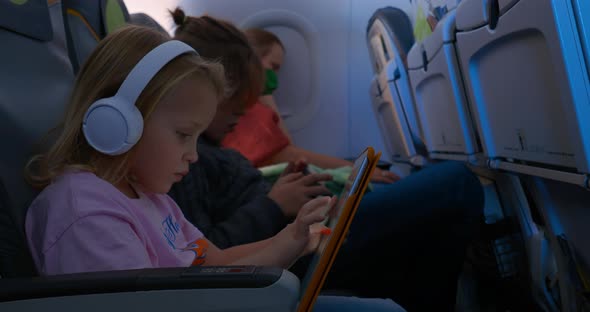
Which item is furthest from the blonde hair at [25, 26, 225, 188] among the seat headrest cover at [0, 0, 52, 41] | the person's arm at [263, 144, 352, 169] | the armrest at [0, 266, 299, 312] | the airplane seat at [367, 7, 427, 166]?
the person's arm at [263, 144, 352, 169]

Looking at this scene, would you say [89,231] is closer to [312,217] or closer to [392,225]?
[312,217]

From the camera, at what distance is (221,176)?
160 centimetres

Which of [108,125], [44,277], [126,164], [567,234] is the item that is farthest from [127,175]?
[567,234]

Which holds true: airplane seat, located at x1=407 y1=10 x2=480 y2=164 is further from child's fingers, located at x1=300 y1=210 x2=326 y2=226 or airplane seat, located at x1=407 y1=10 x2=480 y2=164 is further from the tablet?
the tablet

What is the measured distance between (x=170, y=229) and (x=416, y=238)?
62cm

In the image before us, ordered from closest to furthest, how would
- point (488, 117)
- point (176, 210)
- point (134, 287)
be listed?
point (134, 287) → point (176, 210) → point (488, 117)

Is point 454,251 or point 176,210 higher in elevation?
point 176,210

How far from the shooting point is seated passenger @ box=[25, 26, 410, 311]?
31.9 inches

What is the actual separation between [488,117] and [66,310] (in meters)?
1.00

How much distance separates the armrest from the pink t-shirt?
7 cm

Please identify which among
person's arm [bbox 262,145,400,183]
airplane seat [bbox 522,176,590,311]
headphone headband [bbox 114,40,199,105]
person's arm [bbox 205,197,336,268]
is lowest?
person's arm [bbox 262,145,400,183]

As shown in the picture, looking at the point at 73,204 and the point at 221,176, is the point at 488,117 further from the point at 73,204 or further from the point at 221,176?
the point at 73,204

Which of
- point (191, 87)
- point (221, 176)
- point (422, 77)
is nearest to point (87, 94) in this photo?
point (191, 87)

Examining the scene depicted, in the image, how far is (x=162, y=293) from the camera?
72 cm
